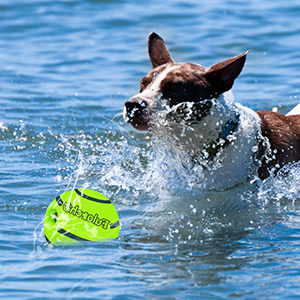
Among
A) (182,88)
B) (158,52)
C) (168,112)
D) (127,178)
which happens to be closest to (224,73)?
(182,88)

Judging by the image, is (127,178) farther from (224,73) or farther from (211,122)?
(224,73)

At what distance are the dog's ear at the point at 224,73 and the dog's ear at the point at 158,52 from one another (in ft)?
2.33

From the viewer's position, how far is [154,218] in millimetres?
4543

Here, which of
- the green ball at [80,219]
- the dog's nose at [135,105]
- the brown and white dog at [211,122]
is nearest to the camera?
the green ball at [80,219]

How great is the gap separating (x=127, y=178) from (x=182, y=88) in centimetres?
134

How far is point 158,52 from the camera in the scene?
5.07 m

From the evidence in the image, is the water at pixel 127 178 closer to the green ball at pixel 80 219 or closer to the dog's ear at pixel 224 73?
the green ball at pixel 80 219

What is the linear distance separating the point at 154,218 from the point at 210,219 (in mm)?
476

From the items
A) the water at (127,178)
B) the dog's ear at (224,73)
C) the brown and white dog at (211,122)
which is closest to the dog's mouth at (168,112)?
the brown and white dog at (211,122)

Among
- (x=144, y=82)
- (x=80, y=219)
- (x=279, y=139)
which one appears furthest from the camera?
(x=279, y=139)

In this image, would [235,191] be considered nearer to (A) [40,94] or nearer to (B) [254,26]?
(A) [40,94]

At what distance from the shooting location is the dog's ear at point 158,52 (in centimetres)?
505

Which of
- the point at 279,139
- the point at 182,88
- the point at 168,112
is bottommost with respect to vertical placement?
the point at 279,139

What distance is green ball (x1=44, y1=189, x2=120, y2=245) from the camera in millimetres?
3830
